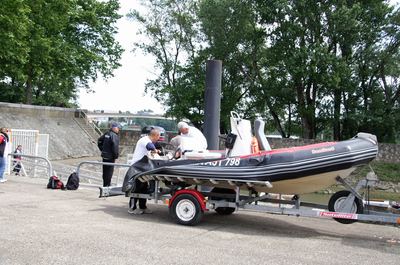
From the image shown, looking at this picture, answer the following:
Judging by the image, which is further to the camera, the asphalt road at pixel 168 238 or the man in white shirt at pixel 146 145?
the man in white shirt at pixel 146 145

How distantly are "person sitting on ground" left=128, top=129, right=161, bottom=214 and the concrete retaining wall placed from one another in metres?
26.8

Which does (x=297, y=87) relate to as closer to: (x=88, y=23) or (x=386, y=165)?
(x=386, y=165)

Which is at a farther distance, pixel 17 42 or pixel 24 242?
pixel 17 42

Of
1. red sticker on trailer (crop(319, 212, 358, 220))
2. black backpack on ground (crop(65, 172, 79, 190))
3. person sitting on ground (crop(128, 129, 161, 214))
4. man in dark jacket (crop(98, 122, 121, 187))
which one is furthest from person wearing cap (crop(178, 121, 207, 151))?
Result: black backpack on ground (crop(65, 172, 79, 190))

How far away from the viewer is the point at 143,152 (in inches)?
384

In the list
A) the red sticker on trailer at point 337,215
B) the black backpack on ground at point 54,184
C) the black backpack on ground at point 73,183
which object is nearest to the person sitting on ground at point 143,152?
the red sticker on trailer at point 337,215

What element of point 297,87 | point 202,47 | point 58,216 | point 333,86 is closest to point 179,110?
point 202,47

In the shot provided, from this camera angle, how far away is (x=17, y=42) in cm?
2727

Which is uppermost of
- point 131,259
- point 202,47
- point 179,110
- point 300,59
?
point 202,47

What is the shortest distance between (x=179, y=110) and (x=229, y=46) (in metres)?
6.80

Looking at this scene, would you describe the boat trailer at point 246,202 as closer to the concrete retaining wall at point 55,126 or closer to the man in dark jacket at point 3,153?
the man in dark jacket at point 3,153

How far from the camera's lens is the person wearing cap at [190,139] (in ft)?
31.8

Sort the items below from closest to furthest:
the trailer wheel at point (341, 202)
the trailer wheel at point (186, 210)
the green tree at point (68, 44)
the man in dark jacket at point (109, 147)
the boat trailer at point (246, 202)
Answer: the boat trailer at point (246, 202)
the trailer wheel at point (341, 202)
the trailer wheel at point (186, 210)
the man in dark jacket at point (109, 147)
the green tree at point (68, 44)

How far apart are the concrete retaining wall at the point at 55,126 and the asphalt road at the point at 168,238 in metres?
26.8
